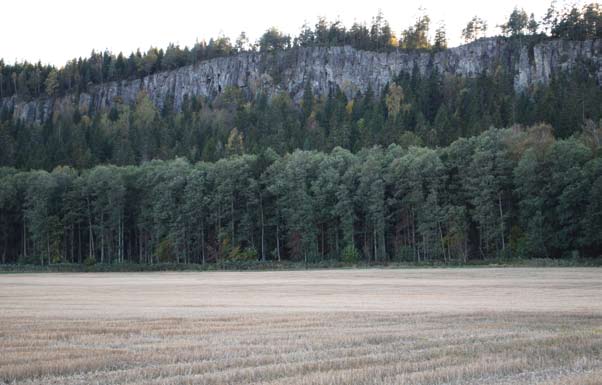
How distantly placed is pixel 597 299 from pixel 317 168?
227 ft

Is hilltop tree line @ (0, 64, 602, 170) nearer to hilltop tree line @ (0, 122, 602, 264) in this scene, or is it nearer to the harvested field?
hilltop tree line @ (0, 122, 602, 264)

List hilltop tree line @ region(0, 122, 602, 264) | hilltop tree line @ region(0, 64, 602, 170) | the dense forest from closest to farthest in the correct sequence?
1. hilltop tree line @ region(0, 122, 602, 264)
2. the dense forest
3. hilltop tree line @ region(0, 64, 602, 170)

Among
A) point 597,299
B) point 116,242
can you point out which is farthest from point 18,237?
point 597,299

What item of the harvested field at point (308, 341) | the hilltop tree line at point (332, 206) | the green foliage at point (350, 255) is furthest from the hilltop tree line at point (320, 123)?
the harvested field at point (308, 341)

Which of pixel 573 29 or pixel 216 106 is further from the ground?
pixel 573 29

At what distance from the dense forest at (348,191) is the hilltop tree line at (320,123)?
0.63m

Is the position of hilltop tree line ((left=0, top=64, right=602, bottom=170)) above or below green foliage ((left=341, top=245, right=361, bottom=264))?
above

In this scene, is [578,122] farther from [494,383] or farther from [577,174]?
[494,383]

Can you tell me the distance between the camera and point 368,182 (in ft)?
294

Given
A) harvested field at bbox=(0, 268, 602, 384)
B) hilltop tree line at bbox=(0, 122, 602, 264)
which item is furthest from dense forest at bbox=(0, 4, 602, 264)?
harvested field at bbox=(0, 268, 602, 384)

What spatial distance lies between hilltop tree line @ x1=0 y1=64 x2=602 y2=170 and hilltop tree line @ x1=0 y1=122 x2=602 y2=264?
19.3 m

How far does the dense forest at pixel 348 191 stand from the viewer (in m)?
76.0

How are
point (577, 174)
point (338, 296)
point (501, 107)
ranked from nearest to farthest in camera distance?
point (338, 296), point (577, 174), point (501, 107)

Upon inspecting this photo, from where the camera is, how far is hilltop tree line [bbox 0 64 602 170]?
379 ft
